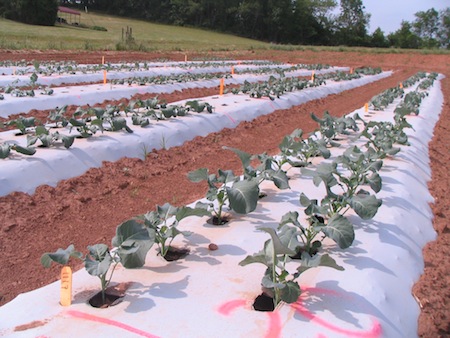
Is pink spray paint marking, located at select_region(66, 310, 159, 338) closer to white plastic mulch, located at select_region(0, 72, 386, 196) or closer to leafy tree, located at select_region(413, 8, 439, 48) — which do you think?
white plastic mulch, located at select_region(0, 72, 386, 196)

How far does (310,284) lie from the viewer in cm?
277

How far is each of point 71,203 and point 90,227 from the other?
0.57m

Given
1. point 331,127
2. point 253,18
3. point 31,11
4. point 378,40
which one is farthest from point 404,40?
point 331,127

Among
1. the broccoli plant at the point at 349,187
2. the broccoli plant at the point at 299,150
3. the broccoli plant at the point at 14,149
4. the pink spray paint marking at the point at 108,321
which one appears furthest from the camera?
the broccoli plant at the point at 14,149

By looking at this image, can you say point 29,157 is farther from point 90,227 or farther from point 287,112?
point 287,112

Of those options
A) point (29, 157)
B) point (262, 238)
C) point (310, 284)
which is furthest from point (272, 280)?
point (29, 157)

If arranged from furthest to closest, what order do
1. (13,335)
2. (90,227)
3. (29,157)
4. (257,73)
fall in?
(257,73) < (29,157) < (90,227) < (13,335)

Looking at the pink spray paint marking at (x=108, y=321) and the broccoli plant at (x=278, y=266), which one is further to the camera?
the broccoli plant at (x=278, y=266)

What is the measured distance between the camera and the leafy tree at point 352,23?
2785 inches

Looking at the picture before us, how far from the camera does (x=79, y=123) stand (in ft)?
19.7

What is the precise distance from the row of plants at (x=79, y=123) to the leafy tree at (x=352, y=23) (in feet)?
223

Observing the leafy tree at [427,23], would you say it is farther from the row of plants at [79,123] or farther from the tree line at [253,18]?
the row of plants at [79,123]

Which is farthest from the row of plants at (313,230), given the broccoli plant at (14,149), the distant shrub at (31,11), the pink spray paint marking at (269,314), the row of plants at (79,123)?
the distant shrub at (31,11)

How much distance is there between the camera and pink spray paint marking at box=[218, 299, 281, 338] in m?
2.31
